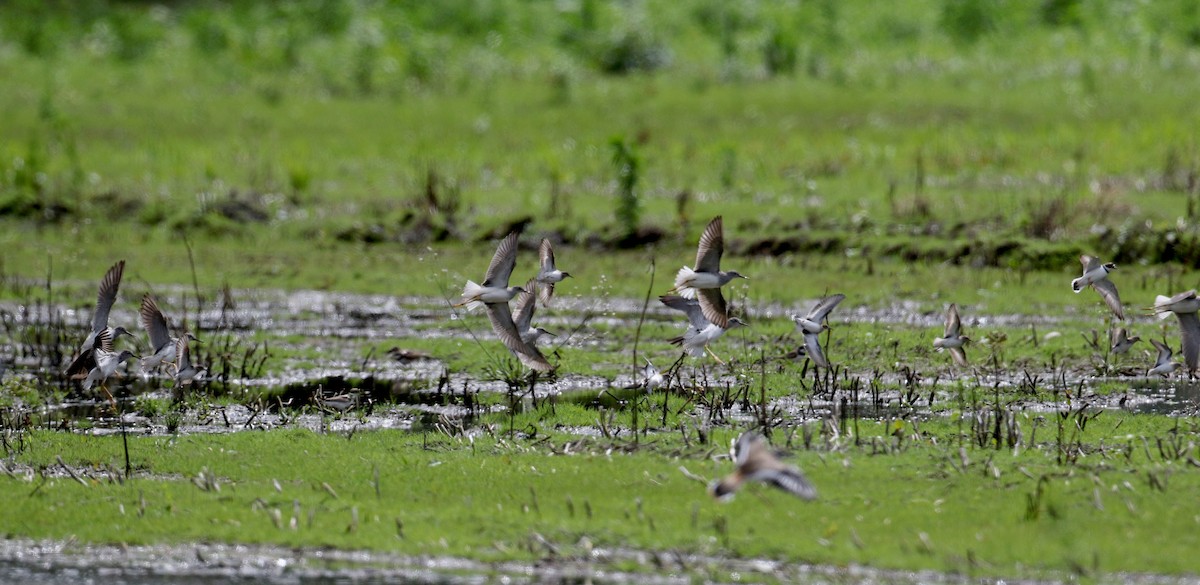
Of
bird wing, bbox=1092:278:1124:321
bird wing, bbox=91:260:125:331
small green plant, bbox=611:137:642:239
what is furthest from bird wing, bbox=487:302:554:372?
small green plant, bbox=611:137:642:239

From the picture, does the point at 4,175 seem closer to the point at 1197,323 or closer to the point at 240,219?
the point at 240,219

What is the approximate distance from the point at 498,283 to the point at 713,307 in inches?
63.8

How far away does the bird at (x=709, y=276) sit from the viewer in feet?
37.8

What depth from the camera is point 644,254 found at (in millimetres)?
20688

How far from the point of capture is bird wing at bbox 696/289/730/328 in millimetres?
11969

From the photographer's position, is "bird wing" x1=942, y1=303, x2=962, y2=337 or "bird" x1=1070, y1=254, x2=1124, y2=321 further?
"bird wing" x1=942, y1=303, x2=962, y2=337

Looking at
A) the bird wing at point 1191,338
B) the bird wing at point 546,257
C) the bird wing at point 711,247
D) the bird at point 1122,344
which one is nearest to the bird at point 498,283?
the bird wing at point 546,257

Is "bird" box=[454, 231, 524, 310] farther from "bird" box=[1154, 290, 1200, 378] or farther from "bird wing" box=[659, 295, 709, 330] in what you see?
"bird" box=[1154, 290, 1200, 378]

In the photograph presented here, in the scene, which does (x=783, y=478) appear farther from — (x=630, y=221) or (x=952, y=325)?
(x=630, y=221)

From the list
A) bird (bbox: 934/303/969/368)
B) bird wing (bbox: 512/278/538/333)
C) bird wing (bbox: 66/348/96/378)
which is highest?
bird wing (bbox: 512/278/538/333)

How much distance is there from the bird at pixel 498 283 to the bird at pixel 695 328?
1.48 metres

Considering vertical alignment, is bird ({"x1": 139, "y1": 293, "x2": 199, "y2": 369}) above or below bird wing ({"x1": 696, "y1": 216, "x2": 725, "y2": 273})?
below

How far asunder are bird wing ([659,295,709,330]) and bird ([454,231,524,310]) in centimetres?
184

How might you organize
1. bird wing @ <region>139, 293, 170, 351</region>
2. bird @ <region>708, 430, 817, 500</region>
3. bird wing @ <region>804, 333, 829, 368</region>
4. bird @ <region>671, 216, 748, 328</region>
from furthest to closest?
1. bird wing @ <region>804, 333, 829, 368</region>
2. bird wing @ <region>139, 293, 170, 351</region>
3. bird @ <region>671, 216, 748, 328</region>
4. bird @ <region>708, 430, 817, 500</region>
